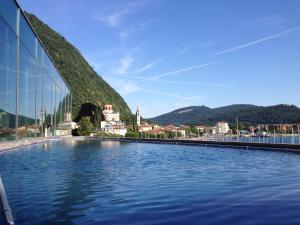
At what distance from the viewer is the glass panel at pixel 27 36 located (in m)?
32.5

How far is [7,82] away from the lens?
86.1ft

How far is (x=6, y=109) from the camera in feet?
85.6

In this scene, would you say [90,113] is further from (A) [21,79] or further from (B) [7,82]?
(B) [7,82]

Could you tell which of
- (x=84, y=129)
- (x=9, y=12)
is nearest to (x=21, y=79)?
(x=9, y=12)

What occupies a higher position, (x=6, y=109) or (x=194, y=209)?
(x=6, y=109)

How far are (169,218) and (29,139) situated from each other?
3070 centimetres

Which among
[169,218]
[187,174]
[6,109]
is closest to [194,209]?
[169,218]

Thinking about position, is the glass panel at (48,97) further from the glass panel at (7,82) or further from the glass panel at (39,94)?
the glass panel at (7,82)

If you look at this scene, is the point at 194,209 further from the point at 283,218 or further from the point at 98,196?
the point at 98,196

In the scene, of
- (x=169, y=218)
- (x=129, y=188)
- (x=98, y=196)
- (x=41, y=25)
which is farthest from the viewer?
(x=41, y=25)

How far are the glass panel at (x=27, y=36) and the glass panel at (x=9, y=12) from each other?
2.51 metres

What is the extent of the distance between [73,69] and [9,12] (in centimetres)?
Answer: 13370

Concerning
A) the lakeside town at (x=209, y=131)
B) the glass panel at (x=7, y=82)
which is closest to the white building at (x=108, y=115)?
the lakeside town at (x=209, y=131)

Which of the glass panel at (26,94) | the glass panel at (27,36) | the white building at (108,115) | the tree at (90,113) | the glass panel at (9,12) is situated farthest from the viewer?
the white building at (108,115)
